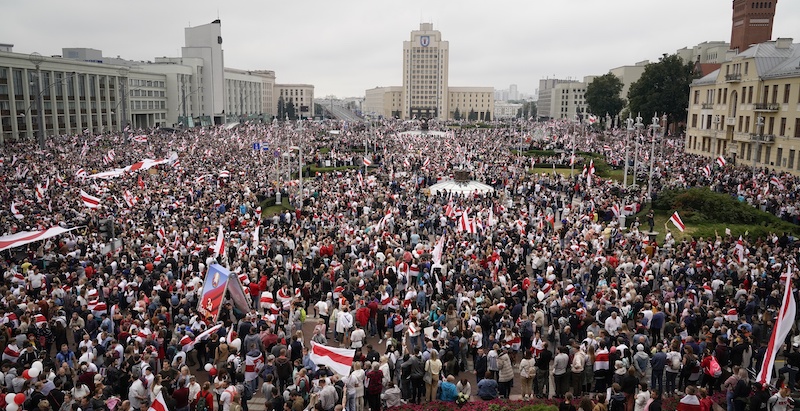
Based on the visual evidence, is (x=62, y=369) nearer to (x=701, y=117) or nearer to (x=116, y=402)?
(x=116, y=402)

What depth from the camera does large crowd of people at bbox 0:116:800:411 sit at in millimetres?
10992

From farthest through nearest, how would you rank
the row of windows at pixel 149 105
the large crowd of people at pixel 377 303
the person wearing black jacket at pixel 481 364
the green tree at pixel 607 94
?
the row of windows at pixel 149 105, the green tree at pixel 607 94, the person wearing black jacket at pixel 481 364, the large crowd of people at pixel 377 303

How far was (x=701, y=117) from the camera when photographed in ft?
185

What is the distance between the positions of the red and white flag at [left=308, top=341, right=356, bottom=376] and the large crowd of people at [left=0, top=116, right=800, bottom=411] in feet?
0.41

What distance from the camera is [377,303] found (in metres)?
15.2

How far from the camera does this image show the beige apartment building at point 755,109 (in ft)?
137

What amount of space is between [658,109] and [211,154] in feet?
166

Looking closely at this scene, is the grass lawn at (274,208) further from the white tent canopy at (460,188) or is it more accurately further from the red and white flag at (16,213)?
the red and white flag at (16,213)

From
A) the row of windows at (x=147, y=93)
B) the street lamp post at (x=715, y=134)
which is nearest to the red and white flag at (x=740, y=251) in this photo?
the street lamp post at (x=715, y=134)

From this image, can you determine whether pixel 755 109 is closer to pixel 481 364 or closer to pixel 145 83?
pixel 481 364

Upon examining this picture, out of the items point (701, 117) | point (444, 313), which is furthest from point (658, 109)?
point (444, 313)

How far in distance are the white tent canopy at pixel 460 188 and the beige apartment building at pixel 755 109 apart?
57.9ft

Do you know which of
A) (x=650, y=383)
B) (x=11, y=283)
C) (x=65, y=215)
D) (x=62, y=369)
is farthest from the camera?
(x=65, y=215)

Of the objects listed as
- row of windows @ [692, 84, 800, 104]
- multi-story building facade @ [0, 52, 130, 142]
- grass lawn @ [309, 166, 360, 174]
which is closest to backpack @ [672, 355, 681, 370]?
grass lawn @ [309, 166, 360, 174]
